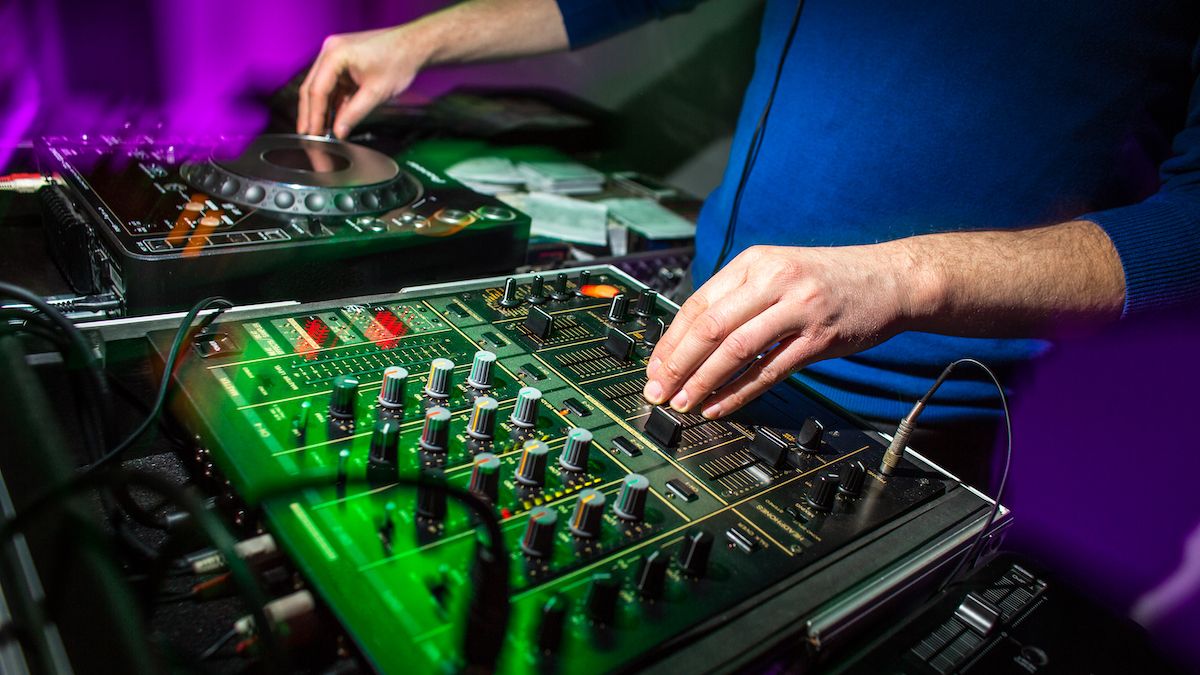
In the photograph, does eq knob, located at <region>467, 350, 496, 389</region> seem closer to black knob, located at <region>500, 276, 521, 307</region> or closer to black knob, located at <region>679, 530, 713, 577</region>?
black knob, located at <region>500, 276, 521, 307</region>

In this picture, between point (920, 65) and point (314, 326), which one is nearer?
point (314, 326)

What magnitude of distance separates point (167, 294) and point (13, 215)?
58 cm

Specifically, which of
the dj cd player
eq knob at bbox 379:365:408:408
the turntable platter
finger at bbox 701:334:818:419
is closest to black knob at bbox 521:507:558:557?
eq knob at bbox 379:365:408:408

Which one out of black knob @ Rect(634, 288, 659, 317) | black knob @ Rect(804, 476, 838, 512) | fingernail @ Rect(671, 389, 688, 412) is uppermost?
black knob @ Rect(634, 288, 659, 317)

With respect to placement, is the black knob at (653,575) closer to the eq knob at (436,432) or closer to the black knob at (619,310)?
the eq knob at (436,432)

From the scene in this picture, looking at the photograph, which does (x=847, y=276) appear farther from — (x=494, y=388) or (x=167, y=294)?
(x=167, y=294)

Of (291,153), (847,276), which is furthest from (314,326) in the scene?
(847,276)

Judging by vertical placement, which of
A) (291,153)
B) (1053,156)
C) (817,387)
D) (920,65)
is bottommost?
(817,387)

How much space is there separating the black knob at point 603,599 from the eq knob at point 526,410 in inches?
10.8

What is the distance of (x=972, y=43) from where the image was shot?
1.47 metres

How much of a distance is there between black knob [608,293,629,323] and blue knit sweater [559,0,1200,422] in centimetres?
54

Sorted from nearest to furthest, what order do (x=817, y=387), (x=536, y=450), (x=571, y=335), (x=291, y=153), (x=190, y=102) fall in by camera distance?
1. (x=536, y=450)
2. (x=571, y=335)
3. (x=291, y=153)
4. (x=817, y=387)
5. (x=190, y=102)

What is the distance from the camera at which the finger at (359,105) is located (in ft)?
5.89

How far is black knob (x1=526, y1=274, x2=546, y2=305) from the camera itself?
1315mm
